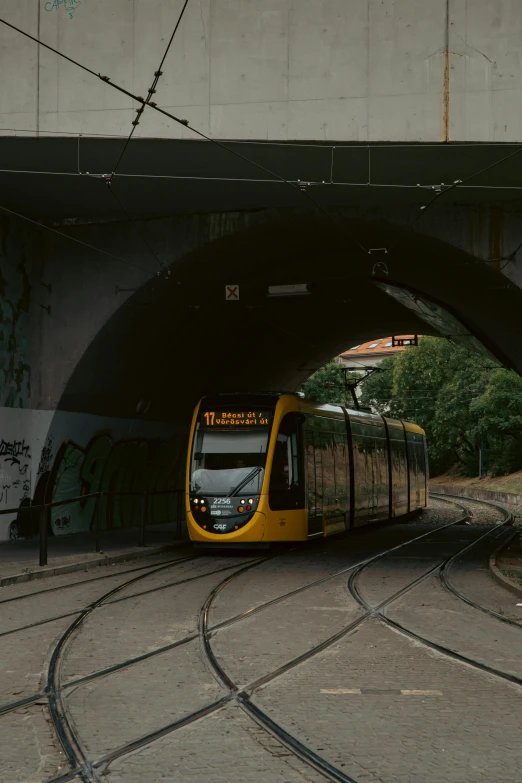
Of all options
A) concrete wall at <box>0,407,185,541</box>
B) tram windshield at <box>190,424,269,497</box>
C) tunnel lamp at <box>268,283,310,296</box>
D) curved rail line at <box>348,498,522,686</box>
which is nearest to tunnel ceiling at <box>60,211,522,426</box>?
tunnel lamp at <box>268,283,310,296</box>

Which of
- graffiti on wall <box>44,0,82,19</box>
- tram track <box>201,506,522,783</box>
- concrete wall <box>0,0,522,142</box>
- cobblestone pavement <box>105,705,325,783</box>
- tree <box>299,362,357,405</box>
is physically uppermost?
graffiti on wall <box>44,0,82,19</box>

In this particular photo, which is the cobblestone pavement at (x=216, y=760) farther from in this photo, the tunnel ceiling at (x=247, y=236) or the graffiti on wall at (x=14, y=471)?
the graffiti on wall at (x=14, y=471)

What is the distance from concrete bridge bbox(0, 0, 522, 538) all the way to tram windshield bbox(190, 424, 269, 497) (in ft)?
10.6

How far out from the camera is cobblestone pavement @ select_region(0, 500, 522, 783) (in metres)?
5.34

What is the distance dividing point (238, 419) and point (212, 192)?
4.20m

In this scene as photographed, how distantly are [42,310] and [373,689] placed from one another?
1408 centimetres

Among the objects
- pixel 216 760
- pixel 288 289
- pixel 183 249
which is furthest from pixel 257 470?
pixel 216 760

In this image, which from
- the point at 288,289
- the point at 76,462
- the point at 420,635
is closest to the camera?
the point at 420,635

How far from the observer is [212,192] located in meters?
17.9

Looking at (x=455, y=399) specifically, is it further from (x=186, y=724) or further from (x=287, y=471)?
(x=186, y=724)

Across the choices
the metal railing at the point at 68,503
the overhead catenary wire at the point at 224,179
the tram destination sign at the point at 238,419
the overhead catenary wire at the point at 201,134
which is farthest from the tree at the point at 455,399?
the overhead catenary wire at the point at 224,179

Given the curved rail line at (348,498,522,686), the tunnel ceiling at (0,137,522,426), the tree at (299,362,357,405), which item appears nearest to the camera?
the curved rail line at (348,498,522,686)

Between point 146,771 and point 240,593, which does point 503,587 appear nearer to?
point 240,593

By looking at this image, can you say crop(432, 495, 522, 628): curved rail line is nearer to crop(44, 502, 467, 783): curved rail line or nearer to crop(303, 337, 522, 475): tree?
crop(44, 502, 467, 783): curved rail line
